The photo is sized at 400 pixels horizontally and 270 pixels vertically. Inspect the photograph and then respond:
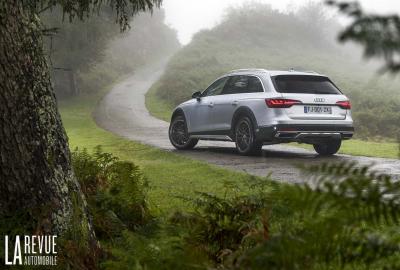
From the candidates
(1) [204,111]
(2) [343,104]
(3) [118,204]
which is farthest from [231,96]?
(3) [118,204]

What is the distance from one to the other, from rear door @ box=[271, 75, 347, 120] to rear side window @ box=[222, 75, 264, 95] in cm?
49

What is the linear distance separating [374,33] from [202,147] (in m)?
13.3

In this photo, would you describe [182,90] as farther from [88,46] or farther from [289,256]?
[289,256]

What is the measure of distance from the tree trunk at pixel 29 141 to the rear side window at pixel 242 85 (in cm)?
783

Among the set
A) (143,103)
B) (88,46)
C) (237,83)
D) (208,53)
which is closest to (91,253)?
(237,83)

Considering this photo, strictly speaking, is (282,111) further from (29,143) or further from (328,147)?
(29,143)

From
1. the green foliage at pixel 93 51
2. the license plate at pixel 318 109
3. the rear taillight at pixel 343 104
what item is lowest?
the license plate at pixel 318 109

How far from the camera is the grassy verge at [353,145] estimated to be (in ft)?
42.0

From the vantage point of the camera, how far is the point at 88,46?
35.2 m

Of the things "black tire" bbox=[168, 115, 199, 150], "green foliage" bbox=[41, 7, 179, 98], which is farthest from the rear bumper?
"green foliage" bbox=[41, 7, 179, 98]

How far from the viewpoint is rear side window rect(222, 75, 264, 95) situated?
1141 centimetres

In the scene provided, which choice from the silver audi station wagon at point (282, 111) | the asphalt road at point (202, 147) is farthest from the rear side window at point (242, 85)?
the asphalt road at point (202, 147)

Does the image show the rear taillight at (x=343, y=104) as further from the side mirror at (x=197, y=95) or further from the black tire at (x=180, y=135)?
the black tire at (x=180, y=135)

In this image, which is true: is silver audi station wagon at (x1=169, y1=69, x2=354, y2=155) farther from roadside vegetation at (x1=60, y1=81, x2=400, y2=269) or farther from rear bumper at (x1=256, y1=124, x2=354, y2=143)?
roadside vegetation at (x1=60, y1=81, x2=400, y2=269)
